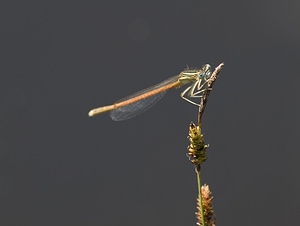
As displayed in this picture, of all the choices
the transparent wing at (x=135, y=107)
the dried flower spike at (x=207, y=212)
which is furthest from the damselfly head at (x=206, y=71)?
the dried flower spike at (x=207, y=212)

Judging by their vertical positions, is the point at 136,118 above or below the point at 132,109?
above

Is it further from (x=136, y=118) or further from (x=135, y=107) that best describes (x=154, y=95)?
(x=136, y=118)

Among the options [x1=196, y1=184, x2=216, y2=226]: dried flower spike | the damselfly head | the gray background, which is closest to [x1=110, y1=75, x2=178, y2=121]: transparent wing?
the damselfly head

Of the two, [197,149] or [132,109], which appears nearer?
[197,149]

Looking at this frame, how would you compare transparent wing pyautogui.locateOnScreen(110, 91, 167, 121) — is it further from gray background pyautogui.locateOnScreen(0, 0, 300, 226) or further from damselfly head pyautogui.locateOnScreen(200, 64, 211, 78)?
gray background pyautogui.locateOnScreen(0, 0, 300, 226)

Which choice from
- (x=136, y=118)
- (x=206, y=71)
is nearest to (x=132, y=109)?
(x=206, y=71)
